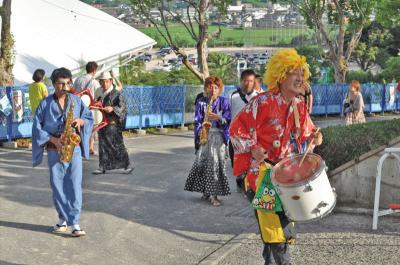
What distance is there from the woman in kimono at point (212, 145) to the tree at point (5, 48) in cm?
808

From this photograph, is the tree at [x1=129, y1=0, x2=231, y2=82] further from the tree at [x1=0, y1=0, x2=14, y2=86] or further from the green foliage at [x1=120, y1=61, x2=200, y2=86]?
the tree at [x1=0, y1=0, x2=14, y2=86]

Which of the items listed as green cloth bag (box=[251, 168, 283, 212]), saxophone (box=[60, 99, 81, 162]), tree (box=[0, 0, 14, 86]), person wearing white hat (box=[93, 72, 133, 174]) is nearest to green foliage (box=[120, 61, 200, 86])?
tree (box=[0, 0, 14, 86])

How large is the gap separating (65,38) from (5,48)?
1035 cm

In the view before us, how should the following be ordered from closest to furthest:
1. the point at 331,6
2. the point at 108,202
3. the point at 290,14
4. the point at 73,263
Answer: the point at 73,263 < the point at 108,202 < the point at 331,6 < the point at 290,14

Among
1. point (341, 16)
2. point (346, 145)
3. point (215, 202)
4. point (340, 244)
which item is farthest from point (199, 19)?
point (340, 244)

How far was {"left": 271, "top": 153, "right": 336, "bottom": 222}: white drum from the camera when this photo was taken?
5.05 m

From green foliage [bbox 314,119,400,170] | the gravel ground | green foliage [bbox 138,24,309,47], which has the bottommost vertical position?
the gravel ground

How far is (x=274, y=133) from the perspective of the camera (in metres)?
5.46

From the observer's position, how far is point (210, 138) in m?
→ 9.62

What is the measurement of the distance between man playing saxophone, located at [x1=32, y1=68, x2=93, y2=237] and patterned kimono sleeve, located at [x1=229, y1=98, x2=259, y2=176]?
7.92ft

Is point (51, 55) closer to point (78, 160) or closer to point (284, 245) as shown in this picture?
point (78, 160)

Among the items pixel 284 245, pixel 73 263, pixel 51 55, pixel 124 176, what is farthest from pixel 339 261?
pixel 51 55

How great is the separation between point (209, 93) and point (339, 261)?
11.3 ft

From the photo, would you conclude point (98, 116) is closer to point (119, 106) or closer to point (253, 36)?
point (119, 106)
